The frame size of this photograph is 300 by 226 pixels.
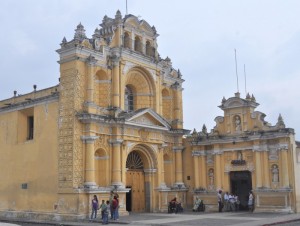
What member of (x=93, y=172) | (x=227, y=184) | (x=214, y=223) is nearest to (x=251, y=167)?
(x=227, y=184)

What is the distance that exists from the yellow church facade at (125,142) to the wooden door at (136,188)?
2.7 inches

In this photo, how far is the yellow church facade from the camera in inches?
1048

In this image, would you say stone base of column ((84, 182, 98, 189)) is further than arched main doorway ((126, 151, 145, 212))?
No

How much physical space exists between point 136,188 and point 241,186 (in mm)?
7331

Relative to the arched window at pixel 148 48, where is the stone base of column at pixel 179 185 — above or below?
below

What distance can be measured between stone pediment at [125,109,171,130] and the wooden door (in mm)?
3327

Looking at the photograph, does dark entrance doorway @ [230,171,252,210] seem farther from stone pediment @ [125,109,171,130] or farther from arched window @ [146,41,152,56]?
arched window @ [146,41,152,56]

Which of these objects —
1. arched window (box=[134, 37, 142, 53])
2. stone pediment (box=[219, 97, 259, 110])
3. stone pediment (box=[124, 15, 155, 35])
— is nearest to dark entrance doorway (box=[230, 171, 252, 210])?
stone pediment (box=[219, 97, 259, 110])

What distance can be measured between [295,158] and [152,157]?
9355 millimetres

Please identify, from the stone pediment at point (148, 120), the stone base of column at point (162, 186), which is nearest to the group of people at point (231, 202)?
the stone base of column at point (162, 186)

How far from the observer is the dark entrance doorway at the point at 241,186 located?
3147 cm

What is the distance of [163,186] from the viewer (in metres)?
31.3

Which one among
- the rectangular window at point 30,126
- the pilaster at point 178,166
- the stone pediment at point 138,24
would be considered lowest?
the pilaster at point 178,166

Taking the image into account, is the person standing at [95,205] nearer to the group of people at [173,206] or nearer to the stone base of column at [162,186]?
the group of people at [173,206]
